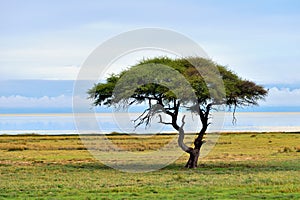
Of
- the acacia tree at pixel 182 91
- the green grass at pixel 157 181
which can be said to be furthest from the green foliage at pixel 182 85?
the green grass at pixel 157 181

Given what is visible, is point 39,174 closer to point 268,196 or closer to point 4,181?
point 4,181

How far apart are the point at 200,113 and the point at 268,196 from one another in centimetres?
1625

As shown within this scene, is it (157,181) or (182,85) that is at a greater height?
(182,85)

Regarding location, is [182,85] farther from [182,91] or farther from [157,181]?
[157,181]

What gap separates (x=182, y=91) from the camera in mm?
35375

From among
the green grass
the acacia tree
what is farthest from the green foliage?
the green grass

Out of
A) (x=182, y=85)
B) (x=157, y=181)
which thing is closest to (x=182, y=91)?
(x=182, y=85)

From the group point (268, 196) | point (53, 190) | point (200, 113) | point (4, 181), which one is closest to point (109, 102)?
point (200, 113)

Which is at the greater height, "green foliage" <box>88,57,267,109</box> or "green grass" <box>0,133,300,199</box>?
"green foliage" <box>88,57,267,109</box>

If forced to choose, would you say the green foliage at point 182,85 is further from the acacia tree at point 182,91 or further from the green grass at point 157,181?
the green grass at point 157,181

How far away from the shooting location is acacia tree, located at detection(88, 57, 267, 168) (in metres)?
35.9

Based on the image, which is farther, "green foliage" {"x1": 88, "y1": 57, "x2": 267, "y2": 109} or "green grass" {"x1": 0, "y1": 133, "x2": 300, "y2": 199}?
"green foliage" {"x1": 88, "y1": 57, "x2": 267, "y2": 109}

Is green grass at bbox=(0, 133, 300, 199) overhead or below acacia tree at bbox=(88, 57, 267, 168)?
below

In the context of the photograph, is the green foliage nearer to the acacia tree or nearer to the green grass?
the acacia tree
